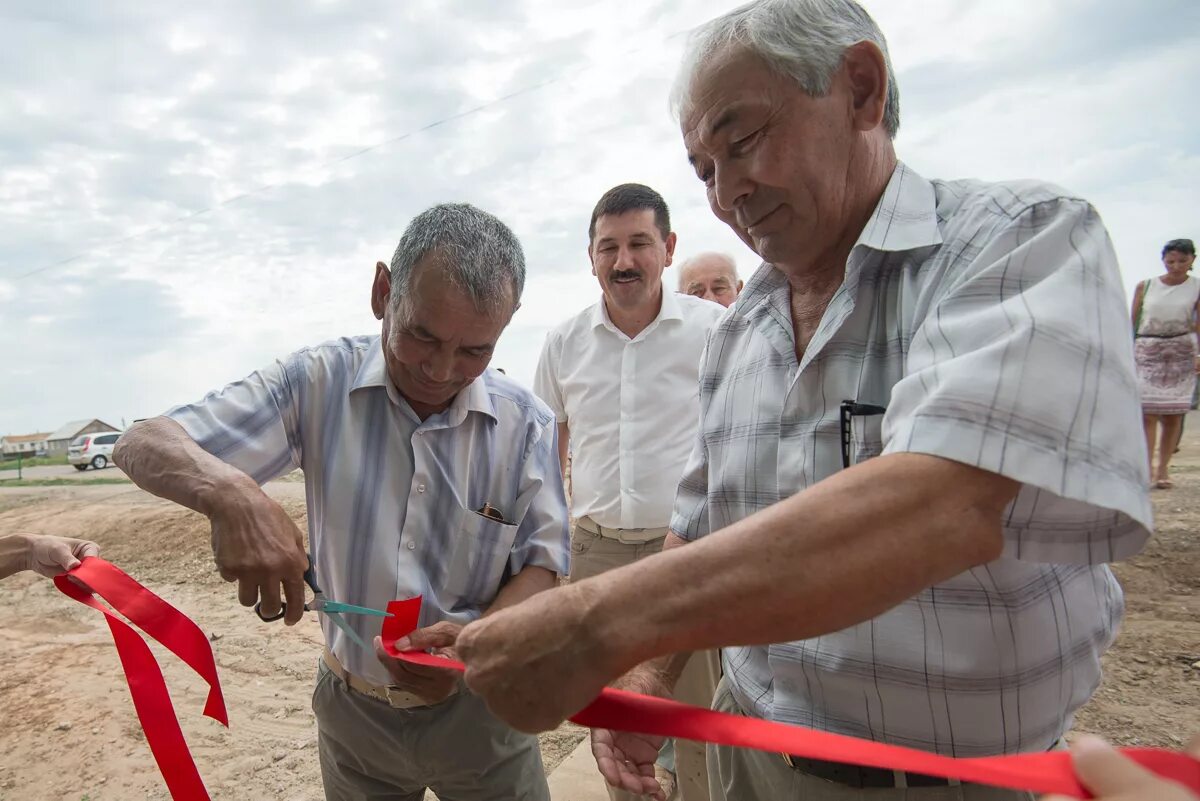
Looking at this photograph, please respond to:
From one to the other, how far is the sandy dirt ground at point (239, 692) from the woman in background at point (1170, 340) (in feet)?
2.63

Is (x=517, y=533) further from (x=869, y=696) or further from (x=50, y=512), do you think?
(x=50, y=512)

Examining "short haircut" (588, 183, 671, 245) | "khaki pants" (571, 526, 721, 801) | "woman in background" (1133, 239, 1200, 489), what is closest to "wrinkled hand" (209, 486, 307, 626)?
"khaki pants" (571, 526, 721, 801)

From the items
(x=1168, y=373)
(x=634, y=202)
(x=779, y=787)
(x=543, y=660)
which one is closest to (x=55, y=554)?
(x=543, y=660)

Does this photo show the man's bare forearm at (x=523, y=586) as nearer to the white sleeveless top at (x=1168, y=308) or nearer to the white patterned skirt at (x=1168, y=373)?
the white patterned skirt at (x=1168, y=373)

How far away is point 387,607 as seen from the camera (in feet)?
6.07

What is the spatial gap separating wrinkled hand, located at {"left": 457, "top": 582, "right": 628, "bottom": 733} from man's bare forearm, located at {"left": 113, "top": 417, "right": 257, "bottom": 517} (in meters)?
0.89

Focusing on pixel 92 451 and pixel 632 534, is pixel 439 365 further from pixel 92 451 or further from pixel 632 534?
pixel 92 451

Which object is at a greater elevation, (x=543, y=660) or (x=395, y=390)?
(x=395, y=390)

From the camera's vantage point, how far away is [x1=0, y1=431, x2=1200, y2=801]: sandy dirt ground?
3.96m

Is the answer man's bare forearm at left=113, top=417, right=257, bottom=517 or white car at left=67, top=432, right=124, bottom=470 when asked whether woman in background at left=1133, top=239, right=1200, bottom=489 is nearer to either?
man's bare forearm at left=113, top=417, right=257, bottom=517

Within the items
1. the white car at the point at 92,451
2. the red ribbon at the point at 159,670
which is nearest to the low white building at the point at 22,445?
the white car at the point at 92,451

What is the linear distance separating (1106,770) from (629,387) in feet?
10.5

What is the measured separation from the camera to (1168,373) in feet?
20.9

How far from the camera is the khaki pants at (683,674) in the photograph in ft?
11.0
